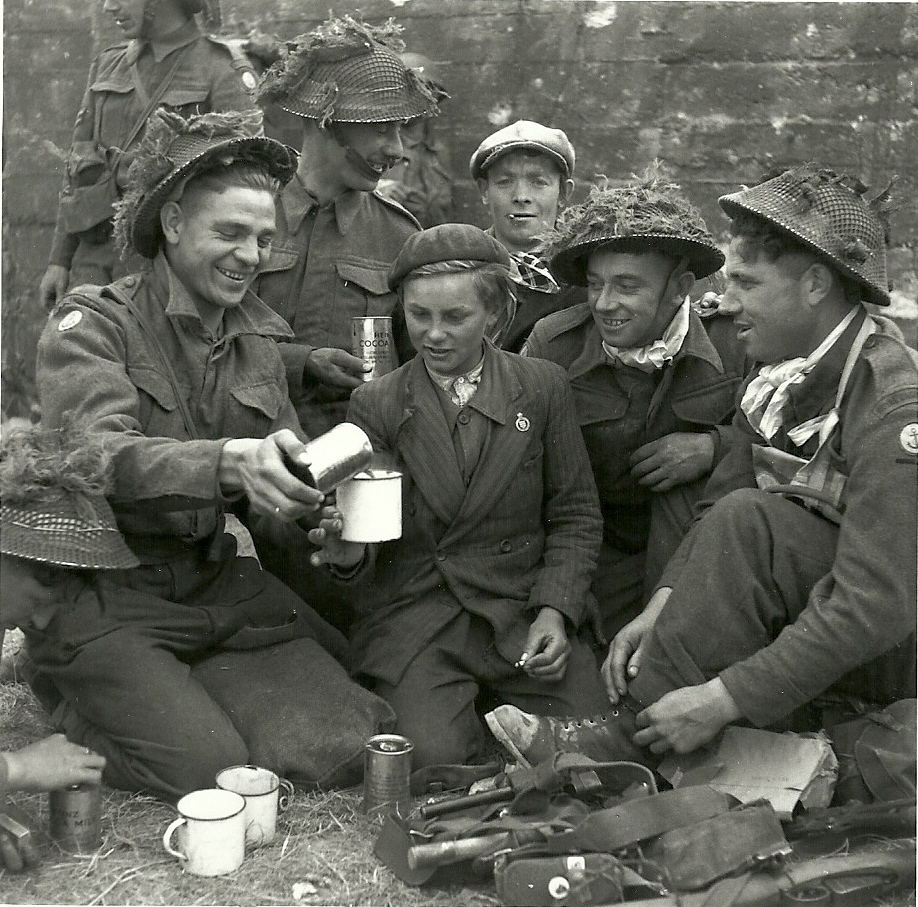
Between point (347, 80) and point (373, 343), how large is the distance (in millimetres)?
1297

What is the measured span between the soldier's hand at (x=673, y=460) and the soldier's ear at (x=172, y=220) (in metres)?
1.96

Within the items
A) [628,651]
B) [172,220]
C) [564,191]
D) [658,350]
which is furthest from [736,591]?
[564,191]

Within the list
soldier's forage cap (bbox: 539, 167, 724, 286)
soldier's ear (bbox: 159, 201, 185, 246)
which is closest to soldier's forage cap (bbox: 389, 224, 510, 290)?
soldier's forage cap (bbox: 539, 167, 724, 286)

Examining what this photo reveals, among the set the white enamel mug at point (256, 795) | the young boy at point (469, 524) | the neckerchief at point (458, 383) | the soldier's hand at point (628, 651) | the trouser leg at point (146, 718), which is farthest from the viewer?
the neckerchief at point (458, 383)

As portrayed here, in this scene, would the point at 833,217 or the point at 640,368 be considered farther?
the point at 640,368

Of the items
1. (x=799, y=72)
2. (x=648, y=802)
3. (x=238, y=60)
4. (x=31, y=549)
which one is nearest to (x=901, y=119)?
(x=799, y=72)

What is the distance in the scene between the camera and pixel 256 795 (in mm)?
3395

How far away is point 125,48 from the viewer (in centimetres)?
688

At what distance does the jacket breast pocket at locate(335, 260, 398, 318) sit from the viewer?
5168 millimetres

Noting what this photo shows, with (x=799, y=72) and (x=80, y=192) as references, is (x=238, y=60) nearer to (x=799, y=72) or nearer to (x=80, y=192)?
(x=80, y=192)

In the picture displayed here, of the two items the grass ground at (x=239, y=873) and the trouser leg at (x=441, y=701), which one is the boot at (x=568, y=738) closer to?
the trouser leg at (x=441, y=701)

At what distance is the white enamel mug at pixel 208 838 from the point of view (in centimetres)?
319

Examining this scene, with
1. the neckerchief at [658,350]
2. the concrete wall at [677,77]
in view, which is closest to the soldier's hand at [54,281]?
the concrete wall at [677,77]

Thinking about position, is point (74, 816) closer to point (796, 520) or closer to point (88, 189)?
point (796, 520)
